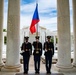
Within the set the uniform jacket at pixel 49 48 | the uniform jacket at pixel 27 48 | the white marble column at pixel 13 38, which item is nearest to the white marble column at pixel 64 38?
the uniform jacket at pixel 49 48

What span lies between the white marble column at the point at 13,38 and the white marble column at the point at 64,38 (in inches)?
188

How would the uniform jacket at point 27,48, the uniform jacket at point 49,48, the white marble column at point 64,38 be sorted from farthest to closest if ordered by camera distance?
the white marble column at point 64,38, the uniform jacket at point 49,48, the uniform jacket at point 27,48

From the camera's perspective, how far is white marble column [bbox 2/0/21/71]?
685 inches

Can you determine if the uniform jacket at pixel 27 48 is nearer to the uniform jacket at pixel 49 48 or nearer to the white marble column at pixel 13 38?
the uniform jacket at pixel 49 48

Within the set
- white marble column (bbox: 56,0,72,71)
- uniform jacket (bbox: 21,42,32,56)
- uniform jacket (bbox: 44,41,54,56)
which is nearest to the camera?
uniform jacket (bbox: 21,42,32,56)

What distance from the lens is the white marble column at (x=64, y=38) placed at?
682 inches

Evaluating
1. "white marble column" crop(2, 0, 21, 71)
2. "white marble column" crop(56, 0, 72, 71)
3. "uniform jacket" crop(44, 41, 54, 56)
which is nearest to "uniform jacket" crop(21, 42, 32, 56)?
"uniform jacket" crop(44, 41, 54, 56)

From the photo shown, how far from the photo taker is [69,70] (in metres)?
17.0

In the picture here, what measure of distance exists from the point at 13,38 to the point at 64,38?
5.73m

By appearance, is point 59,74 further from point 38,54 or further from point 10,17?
point 10,17

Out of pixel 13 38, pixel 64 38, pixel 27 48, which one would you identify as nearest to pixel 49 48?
pixel 27 48

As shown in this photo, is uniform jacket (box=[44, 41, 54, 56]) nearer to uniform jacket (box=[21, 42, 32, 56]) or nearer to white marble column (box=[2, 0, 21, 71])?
uniform jacket (box=[21, 42, 32, 56])

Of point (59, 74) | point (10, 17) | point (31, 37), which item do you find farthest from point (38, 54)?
point (31, 37)

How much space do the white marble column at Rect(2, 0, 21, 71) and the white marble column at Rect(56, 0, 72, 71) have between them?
188 inches
